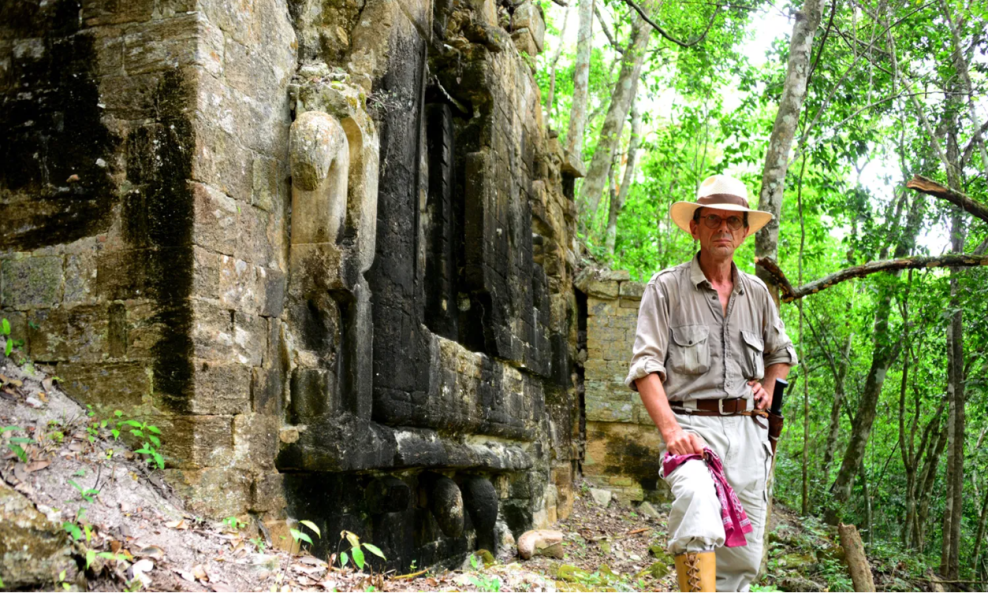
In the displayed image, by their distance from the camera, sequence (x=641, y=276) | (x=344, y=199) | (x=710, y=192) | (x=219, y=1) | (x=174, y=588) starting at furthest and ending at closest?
(x=641, y=276)
(x=344, y=199)
(x=219, y=1)
(x=710, y=192)
(x=174, y=588)

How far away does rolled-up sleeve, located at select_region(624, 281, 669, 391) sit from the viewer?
367 cm

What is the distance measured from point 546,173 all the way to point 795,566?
4.97 m

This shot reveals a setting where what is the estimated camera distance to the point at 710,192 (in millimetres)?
3975

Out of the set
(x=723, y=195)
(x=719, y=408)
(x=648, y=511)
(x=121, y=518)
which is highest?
(x=723, y=195)

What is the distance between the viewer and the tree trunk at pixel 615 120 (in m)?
15.0

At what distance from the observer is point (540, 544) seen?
8141 millimetres

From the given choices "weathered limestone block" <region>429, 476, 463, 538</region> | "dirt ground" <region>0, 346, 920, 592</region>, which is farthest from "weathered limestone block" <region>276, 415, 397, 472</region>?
"weathered limestone block" <region>429, 476, 463, 538</region>

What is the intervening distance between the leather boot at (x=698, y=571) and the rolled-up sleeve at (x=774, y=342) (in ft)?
3.75

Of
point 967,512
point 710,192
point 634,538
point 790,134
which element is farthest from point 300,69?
point 967,512

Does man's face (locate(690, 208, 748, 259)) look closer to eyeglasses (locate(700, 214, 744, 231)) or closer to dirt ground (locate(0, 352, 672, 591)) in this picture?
eyeglasses (locate(700, 214, 744, 231))

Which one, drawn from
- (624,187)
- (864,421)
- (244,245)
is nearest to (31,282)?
(244,245)

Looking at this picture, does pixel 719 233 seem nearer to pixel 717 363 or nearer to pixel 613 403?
pixel 717 363

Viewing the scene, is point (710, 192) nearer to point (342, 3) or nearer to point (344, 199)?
point (344, 199)

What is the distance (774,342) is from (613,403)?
8347 mm
